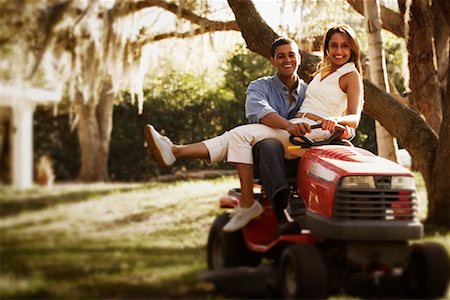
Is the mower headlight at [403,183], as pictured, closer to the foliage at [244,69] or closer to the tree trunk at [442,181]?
the tree trunk at [442,181]

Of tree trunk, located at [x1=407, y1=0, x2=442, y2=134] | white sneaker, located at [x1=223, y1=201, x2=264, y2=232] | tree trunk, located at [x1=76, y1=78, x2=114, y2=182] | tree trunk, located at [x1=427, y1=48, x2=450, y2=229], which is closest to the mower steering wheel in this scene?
white sneaker, located at [x1=223, y1=201, x2=264, y2=232]

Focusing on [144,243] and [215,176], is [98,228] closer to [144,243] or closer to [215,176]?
[144,243]

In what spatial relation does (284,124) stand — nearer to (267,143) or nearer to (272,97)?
(267,143)

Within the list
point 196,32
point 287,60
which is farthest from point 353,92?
point 196,32

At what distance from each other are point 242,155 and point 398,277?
3.69ft

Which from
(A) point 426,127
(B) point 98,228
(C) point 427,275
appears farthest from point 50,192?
(A) point 426,127

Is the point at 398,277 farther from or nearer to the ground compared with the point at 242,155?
nearer to the ground

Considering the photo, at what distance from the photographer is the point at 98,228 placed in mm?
3904

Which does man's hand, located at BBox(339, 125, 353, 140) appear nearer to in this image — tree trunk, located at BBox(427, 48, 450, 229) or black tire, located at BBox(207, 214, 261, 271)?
black tire, located at BBox(207, 214, 261, 271)

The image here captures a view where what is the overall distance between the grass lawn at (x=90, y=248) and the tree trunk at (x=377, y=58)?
3.58m

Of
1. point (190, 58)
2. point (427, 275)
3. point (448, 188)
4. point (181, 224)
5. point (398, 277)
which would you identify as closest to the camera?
point (427, 275)

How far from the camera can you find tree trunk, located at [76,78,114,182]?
4430 millimetres

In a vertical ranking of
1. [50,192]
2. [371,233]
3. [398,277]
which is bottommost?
[398,277]

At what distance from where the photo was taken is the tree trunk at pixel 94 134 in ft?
14.5
